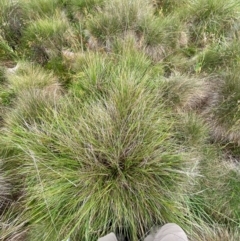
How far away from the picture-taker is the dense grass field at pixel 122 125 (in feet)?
5.46

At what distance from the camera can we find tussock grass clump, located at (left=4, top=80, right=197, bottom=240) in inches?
64.2

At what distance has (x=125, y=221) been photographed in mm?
1621

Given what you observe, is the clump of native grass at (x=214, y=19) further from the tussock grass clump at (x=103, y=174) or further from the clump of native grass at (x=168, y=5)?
the tussock grass clump at (x=103, y=174)

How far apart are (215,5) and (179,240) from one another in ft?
10.2

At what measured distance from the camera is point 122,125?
6.14 ft

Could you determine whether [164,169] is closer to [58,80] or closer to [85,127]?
[85,127]

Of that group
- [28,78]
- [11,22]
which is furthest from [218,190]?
[11,22]

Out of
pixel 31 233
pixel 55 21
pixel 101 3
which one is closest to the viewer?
pixel 31 233

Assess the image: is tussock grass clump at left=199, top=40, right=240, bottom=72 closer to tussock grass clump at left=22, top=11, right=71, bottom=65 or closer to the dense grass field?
the dense grass field

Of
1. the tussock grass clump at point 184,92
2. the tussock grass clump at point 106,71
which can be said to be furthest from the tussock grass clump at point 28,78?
the tussock grass clump at point 184,92

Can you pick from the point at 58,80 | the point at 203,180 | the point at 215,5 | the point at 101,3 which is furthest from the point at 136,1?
the point at 203,180

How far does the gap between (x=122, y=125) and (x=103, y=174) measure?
0.39 meters

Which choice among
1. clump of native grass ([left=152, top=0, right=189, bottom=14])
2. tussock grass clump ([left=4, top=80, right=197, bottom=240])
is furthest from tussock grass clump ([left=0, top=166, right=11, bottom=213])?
clump of native grass ([left=152, top=0, right=189, bottom=14])

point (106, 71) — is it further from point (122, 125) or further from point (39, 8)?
point (39, 8)
